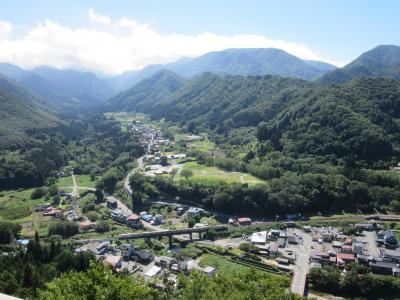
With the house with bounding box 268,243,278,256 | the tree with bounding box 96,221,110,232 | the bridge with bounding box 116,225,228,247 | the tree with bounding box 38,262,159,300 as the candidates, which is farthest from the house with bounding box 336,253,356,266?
the tree with bounding box 38,262,159,300

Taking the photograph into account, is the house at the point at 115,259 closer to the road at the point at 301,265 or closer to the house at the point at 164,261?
the house at the point at 164,261

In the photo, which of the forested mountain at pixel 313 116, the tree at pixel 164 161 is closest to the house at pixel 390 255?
the forested mountain at pixel 313 116

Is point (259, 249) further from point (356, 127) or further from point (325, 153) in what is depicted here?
point (356, 127)

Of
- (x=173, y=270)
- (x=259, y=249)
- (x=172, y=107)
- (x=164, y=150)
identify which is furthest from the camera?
(x=172, y=107)

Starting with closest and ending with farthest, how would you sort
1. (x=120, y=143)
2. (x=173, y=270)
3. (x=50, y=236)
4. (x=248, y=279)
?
(x=248, y=279) → (x=173, y=270) → (x=50, y=236) → (x=120, y=143)

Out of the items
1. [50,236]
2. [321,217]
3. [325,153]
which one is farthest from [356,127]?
[50,236]

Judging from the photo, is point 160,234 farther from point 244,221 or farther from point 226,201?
point 226,201

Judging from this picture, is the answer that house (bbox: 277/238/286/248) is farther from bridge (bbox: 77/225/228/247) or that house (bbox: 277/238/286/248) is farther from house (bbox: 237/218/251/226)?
bridge (bbox: 77/225/228/247)
